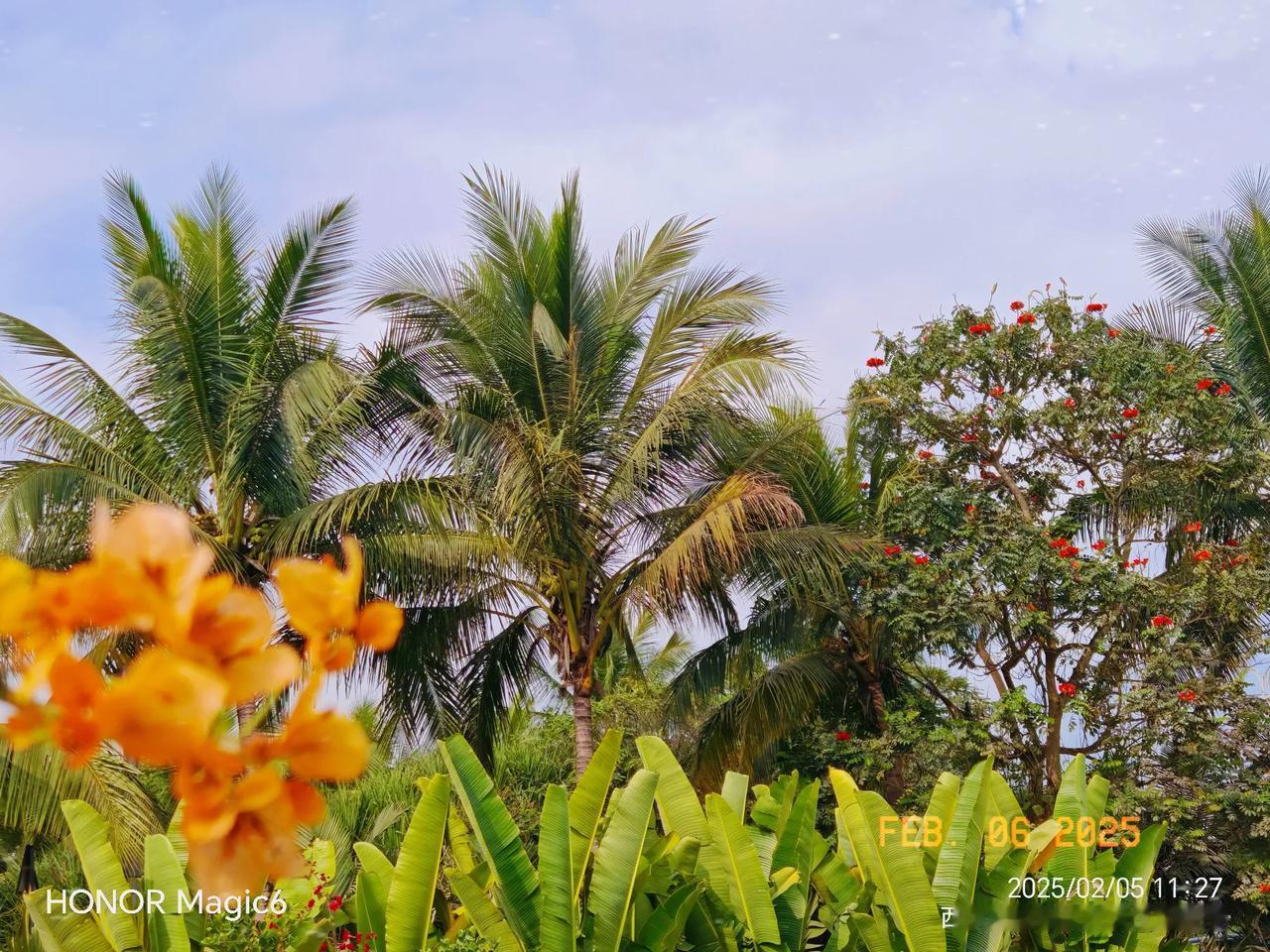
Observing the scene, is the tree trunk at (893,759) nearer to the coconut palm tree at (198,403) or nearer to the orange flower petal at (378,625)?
the coconut palm tree at (198,403)

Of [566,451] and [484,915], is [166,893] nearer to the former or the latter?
[484,915]

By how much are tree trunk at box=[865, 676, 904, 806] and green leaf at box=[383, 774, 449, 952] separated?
641cm

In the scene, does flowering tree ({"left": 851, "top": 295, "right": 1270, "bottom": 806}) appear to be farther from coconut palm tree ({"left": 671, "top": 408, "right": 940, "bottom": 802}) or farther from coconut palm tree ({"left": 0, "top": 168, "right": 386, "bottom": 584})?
coconut palm tree ({"left": 0, "top": 168, "right": 386, "bottom": 584})

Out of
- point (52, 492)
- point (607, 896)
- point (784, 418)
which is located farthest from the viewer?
point (784, 418)

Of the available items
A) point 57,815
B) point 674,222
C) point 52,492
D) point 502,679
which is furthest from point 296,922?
point 674,222

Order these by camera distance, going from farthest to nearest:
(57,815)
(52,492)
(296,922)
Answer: (52,492) < (57,815) < (296,922)

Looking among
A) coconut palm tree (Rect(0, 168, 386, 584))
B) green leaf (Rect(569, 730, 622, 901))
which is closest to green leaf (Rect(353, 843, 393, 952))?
green leaf (Rect(569, 730, 622, 901))

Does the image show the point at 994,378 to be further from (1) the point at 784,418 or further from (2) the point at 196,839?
(2) the point at 196,839

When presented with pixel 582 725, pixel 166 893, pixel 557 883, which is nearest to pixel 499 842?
pixel 557 883

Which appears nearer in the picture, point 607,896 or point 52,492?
point 607,896

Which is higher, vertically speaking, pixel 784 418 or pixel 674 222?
pixel 674 222

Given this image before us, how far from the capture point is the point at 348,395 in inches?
355

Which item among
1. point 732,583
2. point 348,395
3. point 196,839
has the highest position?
point 348,395

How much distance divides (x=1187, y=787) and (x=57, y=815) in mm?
8223
